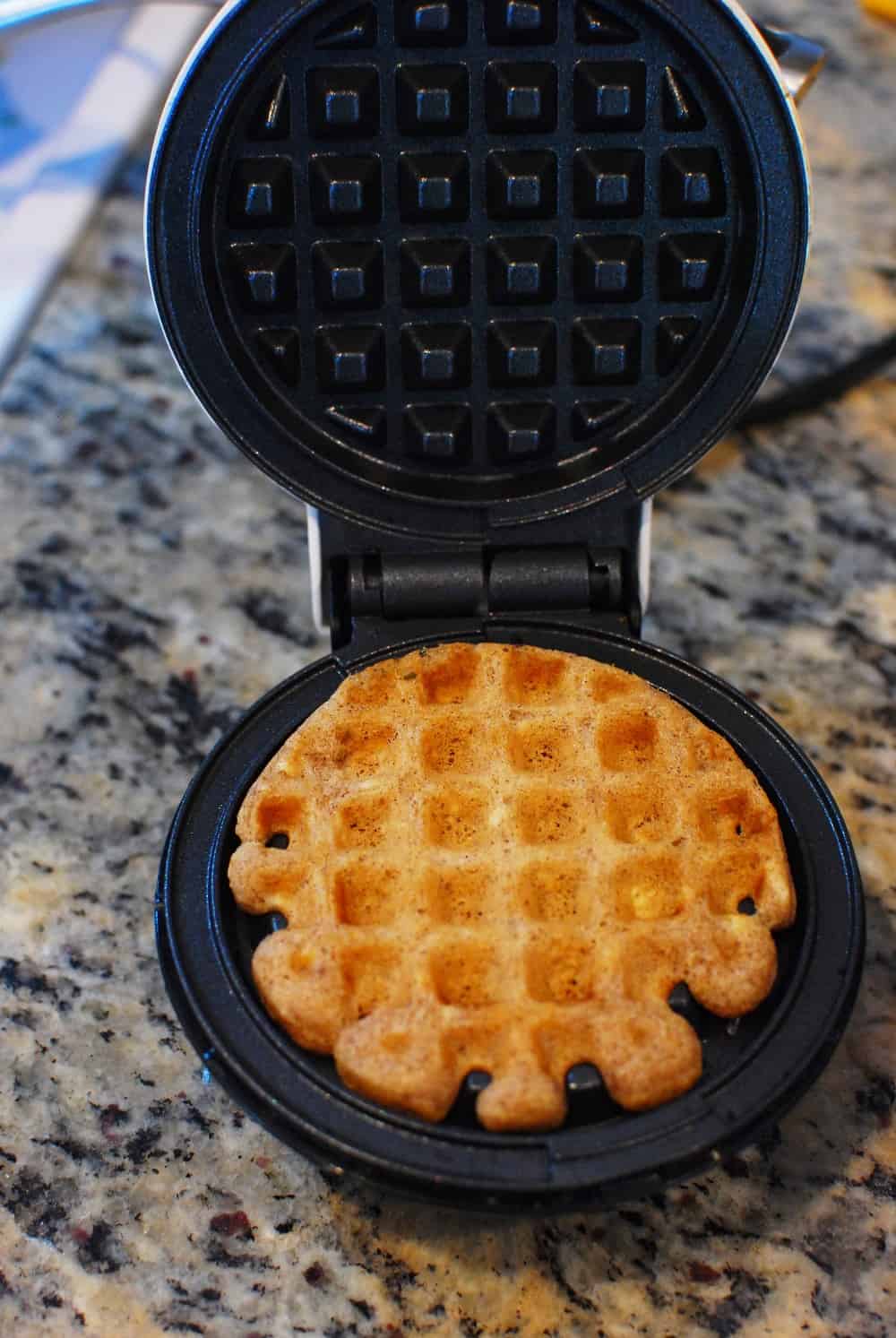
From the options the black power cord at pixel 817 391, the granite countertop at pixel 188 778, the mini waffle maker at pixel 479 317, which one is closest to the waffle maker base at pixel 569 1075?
the mini waffle maker at pixel 479 317

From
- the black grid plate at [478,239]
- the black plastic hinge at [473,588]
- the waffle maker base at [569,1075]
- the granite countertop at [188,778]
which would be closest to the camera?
the waffle maker base at [569,1075]

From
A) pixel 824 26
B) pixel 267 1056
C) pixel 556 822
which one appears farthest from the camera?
pixel 824 26

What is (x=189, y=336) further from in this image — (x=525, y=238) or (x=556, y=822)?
(x=556, y=822)

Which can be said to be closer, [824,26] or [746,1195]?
[746,1195]

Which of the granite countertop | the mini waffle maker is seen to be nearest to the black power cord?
the granite countertop

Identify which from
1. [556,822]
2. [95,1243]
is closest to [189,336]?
[556,822]

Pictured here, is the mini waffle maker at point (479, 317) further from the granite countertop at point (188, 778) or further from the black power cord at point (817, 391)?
the black power cord at point (817, 391)
